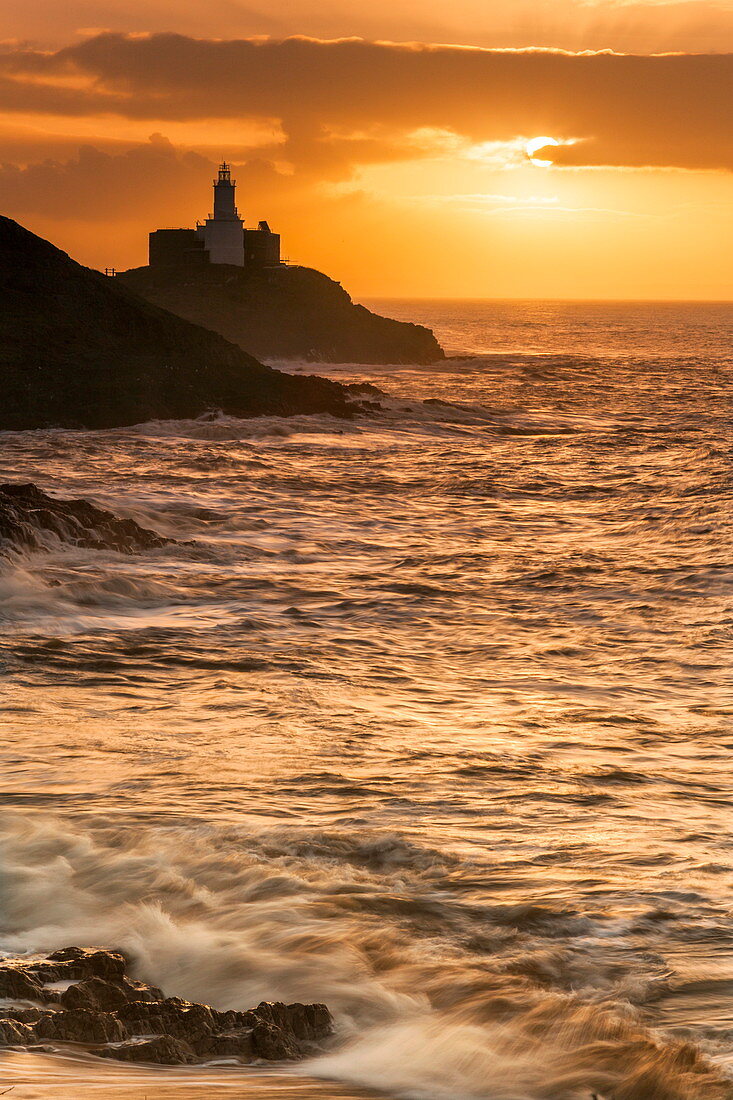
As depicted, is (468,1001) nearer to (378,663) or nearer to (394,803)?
(394,803)

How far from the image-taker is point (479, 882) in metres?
7.21

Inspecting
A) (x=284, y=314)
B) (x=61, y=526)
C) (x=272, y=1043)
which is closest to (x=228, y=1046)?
(x=272, y=1043)

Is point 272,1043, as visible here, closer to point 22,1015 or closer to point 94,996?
point 94,996

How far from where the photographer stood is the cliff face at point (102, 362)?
41750 mm

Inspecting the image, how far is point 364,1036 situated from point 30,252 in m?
51.8

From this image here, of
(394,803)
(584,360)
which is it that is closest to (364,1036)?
(394,803)

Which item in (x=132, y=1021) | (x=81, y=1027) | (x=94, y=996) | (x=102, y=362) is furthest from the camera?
(x=102, y=362)

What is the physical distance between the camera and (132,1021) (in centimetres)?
543

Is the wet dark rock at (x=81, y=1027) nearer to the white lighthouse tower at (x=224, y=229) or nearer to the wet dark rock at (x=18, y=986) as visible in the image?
the wet dark rock at (x=18, y=986)

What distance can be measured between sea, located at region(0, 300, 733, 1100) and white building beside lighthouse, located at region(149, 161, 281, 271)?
6882 cm

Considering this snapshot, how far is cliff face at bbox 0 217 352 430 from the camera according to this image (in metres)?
41.8

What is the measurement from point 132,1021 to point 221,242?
Answer: 8690cm

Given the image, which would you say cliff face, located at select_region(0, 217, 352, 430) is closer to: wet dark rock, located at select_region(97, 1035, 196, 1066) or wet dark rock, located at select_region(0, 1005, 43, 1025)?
wet dark rock, located at select_region(0, 1005, 43, 1025)

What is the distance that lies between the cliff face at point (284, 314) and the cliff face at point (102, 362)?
2725 cm
